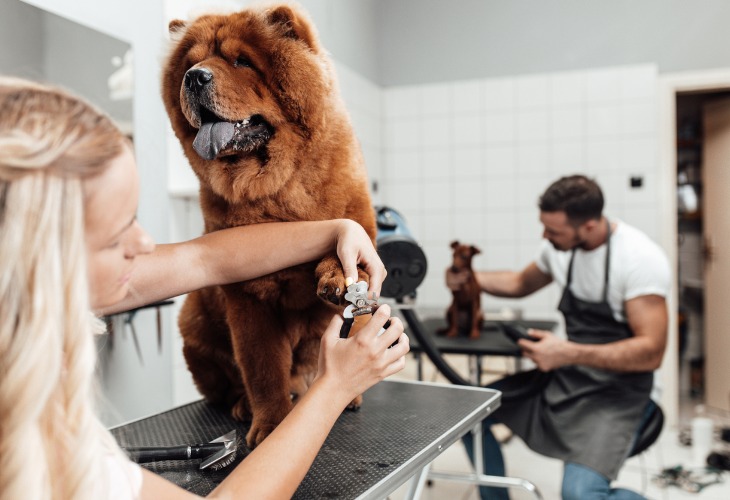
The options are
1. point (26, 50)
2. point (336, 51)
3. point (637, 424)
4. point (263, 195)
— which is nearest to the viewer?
point (263, 195)

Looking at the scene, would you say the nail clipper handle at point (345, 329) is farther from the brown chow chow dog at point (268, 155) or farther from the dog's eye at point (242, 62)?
the dog's eye at point (242, 62)

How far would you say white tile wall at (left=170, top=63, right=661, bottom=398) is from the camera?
134 inches

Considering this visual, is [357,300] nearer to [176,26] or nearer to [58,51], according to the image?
[176,26]

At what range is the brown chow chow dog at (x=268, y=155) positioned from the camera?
870 mm

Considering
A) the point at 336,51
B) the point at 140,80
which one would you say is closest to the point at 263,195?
the point at 140,80

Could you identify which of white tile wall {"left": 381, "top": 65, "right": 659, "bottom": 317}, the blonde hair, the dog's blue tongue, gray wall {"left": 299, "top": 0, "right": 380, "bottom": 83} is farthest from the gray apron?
gray wall {"left": 299, "top": 0, "right": 380, "bottom": 83}

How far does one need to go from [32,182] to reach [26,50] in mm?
1281

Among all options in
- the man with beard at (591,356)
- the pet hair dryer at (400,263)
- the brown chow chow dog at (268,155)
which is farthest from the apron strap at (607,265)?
the brown chow chow dog at (268,155)

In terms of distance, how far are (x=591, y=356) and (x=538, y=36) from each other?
2.32m

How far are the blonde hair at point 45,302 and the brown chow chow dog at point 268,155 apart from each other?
1.06 ft

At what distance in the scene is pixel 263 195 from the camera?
0.94 m

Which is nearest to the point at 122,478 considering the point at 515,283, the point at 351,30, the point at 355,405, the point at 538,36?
the point at 355,405

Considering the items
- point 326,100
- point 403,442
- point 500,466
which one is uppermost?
point 326,100

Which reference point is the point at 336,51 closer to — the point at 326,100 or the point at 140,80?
the point at 140,80
